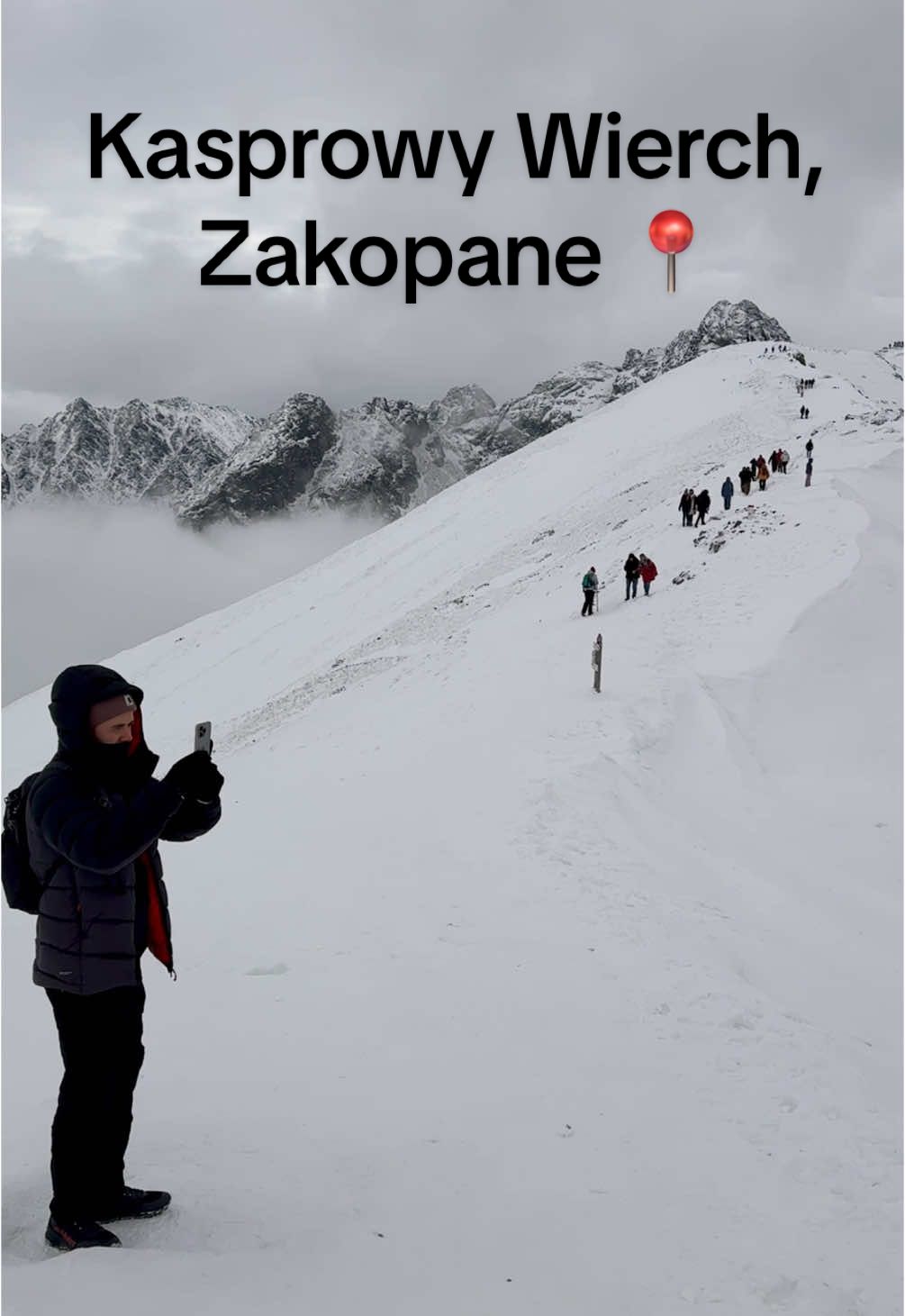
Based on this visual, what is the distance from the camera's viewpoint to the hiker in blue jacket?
348cm

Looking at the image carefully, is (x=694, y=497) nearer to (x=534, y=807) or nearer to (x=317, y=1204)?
(x=534, y=807)

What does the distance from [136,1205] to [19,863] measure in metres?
1.54

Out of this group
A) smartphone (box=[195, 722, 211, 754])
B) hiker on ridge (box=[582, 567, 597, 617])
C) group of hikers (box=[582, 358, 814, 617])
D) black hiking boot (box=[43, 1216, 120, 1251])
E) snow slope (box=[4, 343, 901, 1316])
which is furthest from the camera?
group of hikers (box=[582, 358, 814, 617])

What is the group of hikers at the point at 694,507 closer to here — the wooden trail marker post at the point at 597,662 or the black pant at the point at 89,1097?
the wooden trail marker post at the point at 597,662

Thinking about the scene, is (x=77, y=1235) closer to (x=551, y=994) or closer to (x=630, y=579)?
(x=551, y=994)

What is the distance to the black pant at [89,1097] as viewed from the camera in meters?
3.68

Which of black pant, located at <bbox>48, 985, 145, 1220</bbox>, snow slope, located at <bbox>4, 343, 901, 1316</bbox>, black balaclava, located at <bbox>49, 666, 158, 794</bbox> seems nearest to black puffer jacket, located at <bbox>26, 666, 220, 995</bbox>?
black balaclava, located at <bbox>49, 666, 158, 794</bbox>

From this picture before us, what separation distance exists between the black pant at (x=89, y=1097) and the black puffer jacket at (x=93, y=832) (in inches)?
4.6

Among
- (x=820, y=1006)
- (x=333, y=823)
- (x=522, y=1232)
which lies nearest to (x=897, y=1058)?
(x=820, y=1006)

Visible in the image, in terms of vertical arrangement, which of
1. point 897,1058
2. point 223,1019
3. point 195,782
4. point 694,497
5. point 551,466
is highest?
point 551,466

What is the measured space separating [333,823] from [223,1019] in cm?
556

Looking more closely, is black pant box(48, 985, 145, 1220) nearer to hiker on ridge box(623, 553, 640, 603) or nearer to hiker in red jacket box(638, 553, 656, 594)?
hiker in red jacket box(638, 553, 656, 594)

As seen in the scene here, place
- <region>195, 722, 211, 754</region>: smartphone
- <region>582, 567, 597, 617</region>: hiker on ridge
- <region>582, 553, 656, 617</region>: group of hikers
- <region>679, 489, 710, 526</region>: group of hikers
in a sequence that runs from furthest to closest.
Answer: <region>679, 489, 710, 526</region>: group of hikers
<region>582, 553, 656, 617</region>: group of hikers
<region>582, 567, 597, 617</region>: hiker on ridge
<region>195, 722, 211, 754</region>: smartphone

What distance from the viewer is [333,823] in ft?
39.2
